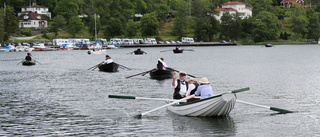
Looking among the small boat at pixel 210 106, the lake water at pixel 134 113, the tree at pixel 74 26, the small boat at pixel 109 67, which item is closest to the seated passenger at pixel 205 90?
the small boat at pixel 210 106

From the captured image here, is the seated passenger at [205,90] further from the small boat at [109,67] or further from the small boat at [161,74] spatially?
the small boat at [109,67]

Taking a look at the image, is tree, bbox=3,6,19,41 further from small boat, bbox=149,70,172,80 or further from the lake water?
the lake water

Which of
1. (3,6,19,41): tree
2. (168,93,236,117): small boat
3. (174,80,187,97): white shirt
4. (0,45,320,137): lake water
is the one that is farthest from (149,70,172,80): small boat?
(3,6,19,41): tree

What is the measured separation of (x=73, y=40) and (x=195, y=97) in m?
165

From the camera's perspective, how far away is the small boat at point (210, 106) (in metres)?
25.9

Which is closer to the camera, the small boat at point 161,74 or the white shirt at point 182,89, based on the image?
the white shirt at point 182,89

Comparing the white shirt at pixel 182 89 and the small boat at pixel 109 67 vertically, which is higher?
the white shirt at pixel 182 89

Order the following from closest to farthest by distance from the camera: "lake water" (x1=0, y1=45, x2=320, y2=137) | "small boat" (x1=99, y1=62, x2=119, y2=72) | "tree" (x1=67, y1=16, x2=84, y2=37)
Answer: "lake water" (x1=0, y1=45, x2=320, y2=137), "small boat" (x1=99, y1=62, x2=119, y2=72), "tree" (x1=67, y1=16, x2=84, y2=37)

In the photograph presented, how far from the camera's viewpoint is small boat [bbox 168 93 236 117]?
25.9m

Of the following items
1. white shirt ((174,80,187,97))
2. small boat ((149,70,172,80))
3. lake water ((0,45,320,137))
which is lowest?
lake water ((0,45,320,137))

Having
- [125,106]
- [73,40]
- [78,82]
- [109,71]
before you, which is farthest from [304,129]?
[73,40]

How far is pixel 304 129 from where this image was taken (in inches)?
1035

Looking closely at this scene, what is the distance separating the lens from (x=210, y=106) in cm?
2684

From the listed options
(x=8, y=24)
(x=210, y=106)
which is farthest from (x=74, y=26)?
(x=210, y=106)
